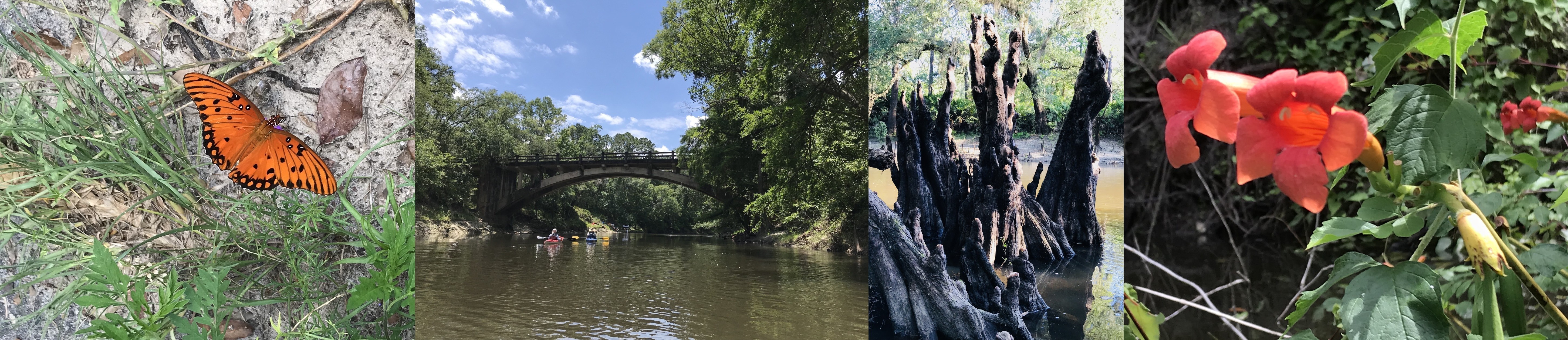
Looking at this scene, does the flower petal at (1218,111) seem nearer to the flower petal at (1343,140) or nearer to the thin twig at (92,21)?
the flower petal at (1343,140)

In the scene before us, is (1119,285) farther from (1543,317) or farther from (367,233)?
(367,233)

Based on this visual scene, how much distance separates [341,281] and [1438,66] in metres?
1.67

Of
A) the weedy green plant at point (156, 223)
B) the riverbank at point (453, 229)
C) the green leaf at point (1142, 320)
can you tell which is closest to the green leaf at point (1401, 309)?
the green leaf at point (1142, 320)

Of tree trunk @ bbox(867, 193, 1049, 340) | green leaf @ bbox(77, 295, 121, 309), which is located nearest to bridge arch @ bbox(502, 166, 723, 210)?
tree trunk @ bbox(867, 193, 1049, 340)

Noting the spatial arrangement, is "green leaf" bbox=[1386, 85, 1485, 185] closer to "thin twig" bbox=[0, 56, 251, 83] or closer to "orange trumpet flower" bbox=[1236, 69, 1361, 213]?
"orange trumpet flower" bbox=[1236, 69, 1361, 213]

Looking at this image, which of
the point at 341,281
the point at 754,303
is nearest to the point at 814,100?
the point at 754,303

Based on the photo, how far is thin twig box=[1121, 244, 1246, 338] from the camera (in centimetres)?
121

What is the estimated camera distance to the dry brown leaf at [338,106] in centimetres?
83

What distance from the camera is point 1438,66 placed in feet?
3.30

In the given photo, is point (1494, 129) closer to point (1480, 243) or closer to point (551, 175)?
point (1480, 243)

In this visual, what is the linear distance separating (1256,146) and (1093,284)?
1482 mm

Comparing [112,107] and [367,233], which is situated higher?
[112,107]

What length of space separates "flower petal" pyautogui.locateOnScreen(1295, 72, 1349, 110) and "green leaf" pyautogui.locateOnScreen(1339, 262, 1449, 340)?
0.21 ft

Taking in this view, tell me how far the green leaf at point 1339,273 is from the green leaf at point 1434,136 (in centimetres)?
4
